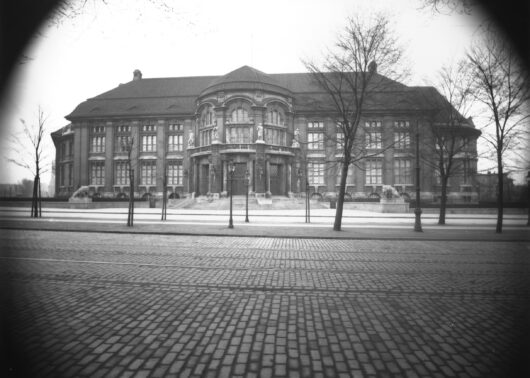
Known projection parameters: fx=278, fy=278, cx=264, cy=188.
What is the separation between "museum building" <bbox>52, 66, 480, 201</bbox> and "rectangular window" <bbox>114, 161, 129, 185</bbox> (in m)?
0.17

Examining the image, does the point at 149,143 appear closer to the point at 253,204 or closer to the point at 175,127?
the point at 175,127

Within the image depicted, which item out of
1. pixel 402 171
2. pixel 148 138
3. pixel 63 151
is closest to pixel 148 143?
pixel 148 138

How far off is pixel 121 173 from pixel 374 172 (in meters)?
42.8

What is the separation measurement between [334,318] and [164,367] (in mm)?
2347

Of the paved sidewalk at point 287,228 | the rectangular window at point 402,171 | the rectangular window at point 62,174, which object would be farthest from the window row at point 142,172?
the rectangular window at point 402,171

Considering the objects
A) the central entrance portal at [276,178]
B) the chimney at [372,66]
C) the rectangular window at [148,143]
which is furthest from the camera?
the rectangular window at [148,143]

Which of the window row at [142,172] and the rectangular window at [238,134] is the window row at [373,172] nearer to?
the rectangular window at [238,134]

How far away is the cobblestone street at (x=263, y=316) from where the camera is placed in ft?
9.33

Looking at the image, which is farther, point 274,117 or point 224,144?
point 274,117

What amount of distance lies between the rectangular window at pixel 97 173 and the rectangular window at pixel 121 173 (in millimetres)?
2661

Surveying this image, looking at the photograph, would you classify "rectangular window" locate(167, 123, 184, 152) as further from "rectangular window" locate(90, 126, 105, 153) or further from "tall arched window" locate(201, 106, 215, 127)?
"rectangular window" locate(90, 126, 105, 153)

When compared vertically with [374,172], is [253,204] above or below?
below

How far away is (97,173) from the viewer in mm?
49250

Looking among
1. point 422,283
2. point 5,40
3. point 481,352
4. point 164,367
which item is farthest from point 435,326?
point 5,40
